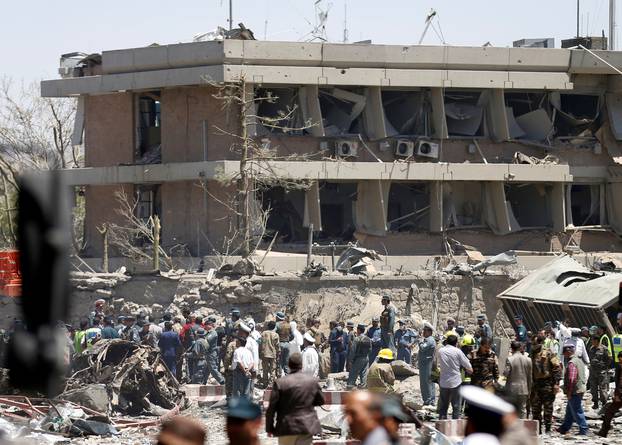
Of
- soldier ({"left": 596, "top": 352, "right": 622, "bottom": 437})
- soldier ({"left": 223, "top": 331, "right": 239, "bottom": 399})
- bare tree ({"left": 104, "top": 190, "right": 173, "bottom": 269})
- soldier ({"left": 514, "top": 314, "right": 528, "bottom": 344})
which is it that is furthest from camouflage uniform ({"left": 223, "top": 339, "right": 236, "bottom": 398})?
bare tree ({"left": 104, "top": 190, "right": 173, "bottom": 269})

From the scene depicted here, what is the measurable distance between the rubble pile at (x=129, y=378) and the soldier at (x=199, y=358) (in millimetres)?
1743

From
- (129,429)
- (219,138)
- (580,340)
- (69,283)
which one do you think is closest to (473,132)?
(219,138)

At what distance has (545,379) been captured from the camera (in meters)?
18.9

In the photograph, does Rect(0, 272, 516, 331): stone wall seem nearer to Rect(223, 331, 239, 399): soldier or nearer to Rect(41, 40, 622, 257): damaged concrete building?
Rect(41, 40, 622, 257): damaged concrete building

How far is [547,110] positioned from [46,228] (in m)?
37.9

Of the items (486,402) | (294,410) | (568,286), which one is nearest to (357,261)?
(568,286)

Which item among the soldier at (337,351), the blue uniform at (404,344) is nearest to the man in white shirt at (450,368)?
the soldier at (337,351)

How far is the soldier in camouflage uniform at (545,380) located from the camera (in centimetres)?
1886

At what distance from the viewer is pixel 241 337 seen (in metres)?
21.5

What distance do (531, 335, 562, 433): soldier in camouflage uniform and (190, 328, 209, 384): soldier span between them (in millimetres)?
7194

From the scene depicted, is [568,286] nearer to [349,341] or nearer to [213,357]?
[349,341]

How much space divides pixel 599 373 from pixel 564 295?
25.2ft

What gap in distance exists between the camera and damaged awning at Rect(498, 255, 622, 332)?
87.8 feet

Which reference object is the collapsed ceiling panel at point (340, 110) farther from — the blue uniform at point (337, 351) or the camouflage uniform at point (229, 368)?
the camouflage uniform at point (229, 368)
